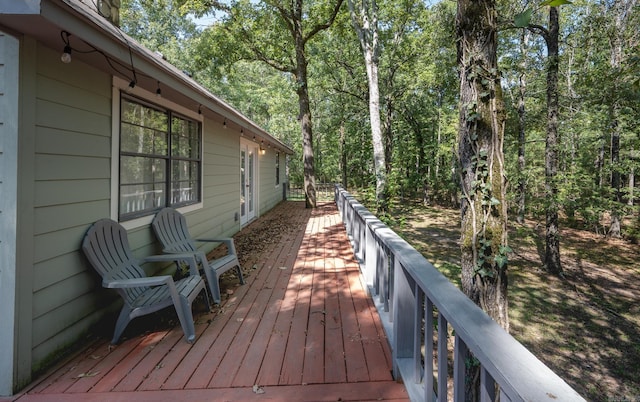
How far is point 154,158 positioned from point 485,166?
352 cm

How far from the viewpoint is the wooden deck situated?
1985 mm

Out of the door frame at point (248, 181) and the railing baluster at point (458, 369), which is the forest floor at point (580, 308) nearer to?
the railing baluster at point (458, 369)

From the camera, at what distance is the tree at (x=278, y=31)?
10836 millimetres

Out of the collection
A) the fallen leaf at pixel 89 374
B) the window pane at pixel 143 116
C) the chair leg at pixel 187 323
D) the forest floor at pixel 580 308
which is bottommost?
the forest floor at pixel 580 308

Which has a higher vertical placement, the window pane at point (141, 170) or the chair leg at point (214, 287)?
the window pane at point (141, 170)

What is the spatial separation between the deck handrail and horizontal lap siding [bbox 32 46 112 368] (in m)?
2.39

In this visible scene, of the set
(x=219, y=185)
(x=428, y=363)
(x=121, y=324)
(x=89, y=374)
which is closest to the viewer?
(x=428, y=363)

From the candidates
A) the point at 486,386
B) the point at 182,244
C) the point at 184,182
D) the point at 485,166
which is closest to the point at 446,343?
the point at 486,386

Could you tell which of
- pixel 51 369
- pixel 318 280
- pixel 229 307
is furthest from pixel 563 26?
pixel 51 369

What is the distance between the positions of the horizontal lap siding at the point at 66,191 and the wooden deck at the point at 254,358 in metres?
0.31

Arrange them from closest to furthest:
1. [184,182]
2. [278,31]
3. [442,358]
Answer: [442,358] → [184,182] → [278,31]

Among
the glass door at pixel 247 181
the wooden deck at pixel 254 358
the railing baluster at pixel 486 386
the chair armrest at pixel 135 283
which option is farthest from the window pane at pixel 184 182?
the railing baluster at pixel 486 386

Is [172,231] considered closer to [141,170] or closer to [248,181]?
[141,170]

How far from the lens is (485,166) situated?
2.03 metres
